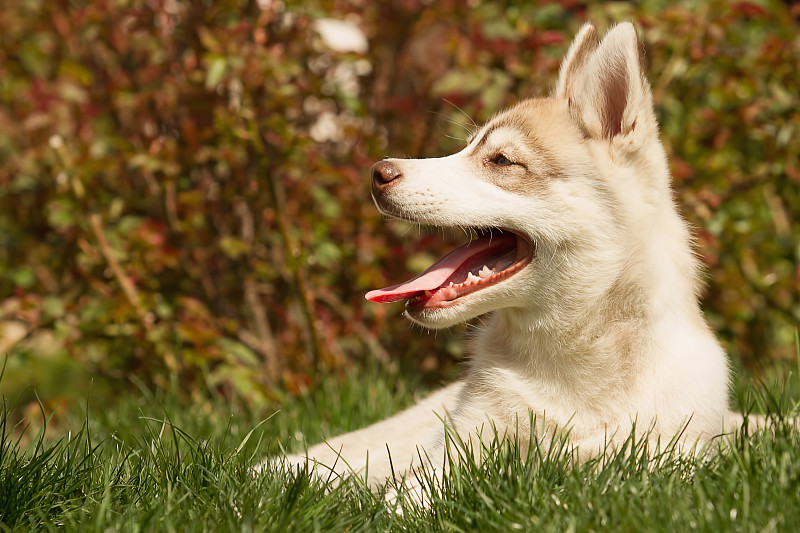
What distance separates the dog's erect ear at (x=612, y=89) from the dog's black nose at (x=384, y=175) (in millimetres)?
638

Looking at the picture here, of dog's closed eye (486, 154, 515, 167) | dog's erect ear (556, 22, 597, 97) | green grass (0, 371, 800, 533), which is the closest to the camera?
green grass (0, 371, 800, 533)

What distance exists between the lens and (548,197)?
2.74m

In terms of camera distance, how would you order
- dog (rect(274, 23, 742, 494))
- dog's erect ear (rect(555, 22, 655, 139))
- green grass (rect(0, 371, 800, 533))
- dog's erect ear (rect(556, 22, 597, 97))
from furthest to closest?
dog's erect ear (rect(556, 22, 597, 97)) < dog's erect ear (rect(555, 22, 655, 139)) < dog (rect(274, 23, 742, 494)) < green grass (rect(0, 371, 800, 533))

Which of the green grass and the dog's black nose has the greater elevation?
the dog's black nose

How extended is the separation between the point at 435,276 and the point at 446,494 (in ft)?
2.55

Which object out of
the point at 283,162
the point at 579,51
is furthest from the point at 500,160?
the point at 283,162

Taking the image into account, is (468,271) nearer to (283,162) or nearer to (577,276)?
(577,276)

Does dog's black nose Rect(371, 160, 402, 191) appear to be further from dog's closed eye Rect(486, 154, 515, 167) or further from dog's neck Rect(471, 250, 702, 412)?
dog's neck Rect(471, 250, 702, 412)

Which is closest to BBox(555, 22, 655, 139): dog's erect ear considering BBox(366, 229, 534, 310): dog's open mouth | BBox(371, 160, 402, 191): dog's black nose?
BBox(366, 229, 534, 310): dog's open mouth

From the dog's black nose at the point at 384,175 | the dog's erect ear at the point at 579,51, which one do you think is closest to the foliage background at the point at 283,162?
the dog's erect ear at the point at 579,51

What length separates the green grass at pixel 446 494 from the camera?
2014mm

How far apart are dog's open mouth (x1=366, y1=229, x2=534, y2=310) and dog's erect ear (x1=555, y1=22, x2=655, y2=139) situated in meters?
0.45

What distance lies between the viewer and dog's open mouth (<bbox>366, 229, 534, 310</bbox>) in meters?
2.71

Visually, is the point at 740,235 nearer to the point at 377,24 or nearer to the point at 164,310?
the point at 377,24
